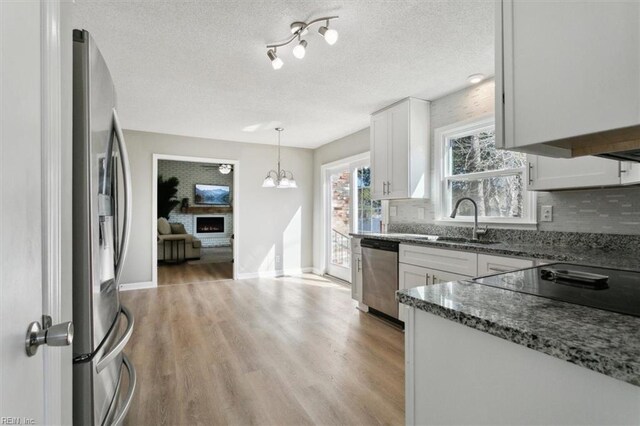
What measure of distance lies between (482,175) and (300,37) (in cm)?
212

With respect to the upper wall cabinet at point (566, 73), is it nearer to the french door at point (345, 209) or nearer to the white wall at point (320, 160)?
the french door at point (345, 209)

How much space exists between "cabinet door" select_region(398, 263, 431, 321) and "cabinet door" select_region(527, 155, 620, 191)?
109 cm

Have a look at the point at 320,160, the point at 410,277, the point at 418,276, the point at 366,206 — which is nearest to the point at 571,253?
the point at 418,276

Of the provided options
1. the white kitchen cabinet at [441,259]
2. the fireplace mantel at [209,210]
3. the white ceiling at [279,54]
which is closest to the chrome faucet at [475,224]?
the white kitchen cabinet at [441,259]

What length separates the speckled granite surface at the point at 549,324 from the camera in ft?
1.86

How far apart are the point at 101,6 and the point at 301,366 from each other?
8.96 feet

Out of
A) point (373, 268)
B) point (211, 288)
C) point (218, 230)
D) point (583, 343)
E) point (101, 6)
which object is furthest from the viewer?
point (218, 230)

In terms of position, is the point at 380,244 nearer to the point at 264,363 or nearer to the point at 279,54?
the point at 264,363

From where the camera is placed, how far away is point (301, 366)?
2352 mm

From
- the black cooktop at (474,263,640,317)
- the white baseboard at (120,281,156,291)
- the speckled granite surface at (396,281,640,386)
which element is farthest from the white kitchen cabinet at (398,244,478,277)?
the white baseboard at (120,281,156,291)

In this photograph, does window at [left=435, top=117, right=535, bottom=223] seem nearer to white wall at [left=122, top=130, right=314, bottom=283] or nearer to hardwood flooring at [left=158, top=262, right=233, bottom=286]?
white wall at [left=122, top=130, right=314, bottom=283]

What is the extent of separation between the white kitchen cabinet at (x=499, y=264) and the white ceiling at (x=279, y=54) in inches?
62.4

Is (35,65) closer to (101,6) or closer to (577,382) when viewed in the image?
(577,382)

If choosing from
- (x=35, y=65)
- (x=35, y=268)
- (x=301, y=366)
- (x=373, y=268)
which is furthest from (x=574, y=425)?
(x=373, y=268)
